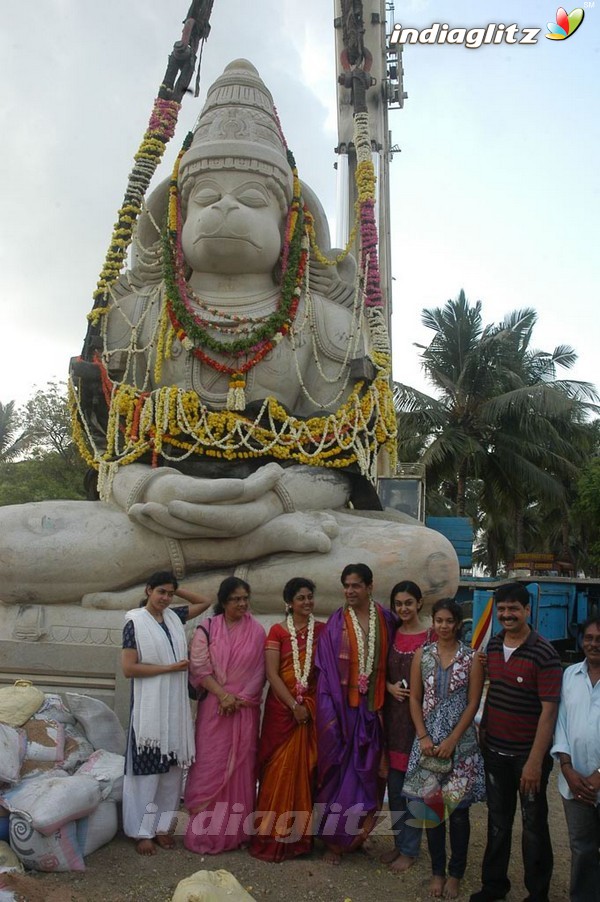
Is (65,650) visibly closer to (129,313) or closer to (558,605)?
(129,313)

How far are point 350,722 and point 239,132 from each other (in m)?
4.33

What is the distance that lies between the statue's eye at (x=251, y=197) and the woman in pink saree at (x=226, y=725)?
3.17m

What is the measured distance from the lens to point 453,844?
3.22 metres

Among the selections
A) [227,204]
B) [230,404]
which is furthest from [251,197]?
[230,404]

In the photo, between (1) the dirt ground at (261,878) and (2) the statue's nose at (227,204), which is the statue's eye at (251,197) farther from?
(1) the dirt ground at (261,878)

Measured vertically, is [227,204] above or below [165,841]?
above

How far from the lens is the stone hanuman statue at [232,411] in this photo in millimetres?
4852

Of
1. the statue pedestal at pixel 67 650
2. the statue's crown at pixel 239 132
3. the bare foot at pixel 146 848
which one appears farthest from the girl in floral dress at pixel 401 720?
the statue's crown at pixel 239 132

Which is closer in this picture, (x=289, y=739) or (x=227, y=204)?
(x=289, y=739)

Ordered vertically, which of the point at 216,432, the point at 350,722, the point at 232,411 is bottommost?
the point at 350,722

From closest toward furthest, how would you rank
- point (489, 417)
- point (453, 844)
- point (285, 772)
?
point (453, 844) < point (285, 772) < point (489, 417)

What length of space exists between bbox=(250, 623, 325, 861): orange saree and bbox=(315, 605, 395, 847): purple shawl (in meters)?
0.06

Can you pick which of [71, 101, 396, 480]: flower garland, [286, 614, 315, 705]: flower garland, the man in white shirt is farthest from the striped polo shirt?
[71, 101, 396, 480]: flower garland

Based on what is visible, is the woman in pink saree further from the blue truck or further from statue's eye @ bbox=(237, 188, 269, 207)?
the blue truck
